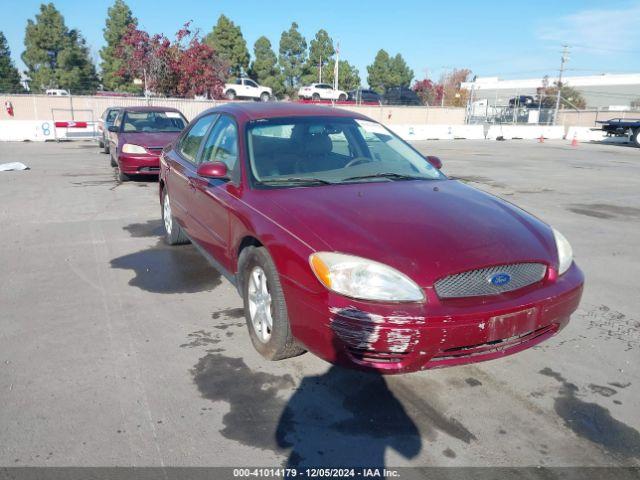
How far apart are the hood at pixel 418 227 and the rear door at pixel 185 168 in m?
1.56

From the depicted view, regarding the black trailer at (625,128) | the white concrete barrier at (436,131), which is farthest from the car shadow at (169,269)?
the black trailer at (625,128)

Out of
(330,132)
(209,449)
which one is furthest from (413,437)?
(330,132)

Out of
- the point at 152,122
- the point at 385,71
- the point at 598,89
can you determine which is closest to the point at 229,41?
the point at 385,71

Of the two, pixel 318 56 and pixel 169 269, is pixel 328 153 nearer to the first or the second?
pixel 169 269

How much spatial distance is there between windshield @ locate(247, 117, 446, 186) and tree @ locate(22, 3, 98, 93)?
51.1 m

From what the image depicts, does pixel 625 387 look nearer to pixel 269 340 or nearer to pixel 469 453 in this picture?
pixel 469 453

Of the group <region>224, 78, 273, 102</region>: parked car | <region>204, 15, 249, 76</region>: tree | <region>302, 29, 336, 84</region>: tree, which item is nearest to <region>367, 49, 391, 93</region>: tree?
<region>302, 29, 336, 84</region>: tree

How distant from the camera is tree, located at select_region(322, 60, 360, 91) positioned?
6519 centimetres

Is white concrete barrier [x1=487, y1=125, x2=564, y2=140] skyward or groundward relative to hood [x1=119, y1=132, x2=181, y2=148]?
groundward

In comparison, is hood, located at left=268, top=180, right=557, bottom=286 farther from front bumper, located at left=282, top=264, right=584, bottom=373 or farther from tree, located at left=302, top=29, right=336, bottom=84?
tree, located at left=302, top=29, right=336, bottom=84

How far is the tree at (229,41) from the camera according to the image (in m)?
56.0

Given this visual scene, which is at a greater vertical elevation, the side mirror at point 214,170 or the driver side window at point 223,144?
the driver side window at point 223,144

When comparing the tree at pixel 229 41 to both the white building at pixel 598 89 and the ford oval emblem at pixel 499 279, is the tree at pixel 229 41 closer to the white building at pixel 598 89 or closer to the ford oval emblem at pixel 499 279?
the white building at pixel 598 89

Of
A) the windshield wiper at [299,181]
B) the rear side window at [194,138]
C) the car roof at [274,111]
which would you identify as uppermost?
the car roof at [274,111]
